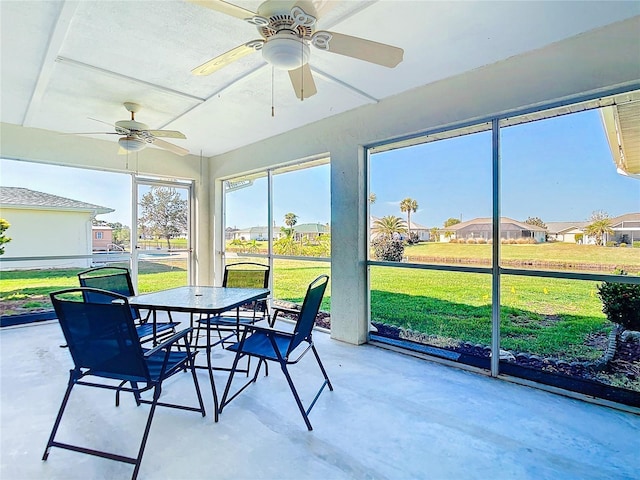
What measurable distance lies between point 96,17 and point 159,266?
425 centimetres

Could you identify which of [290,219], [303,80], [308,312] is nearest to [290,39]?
[303,80]

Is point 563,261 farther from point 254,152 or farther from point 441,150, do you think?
point 254,152

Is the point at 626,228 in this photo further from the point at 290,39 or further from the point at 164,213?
the point at 164,213

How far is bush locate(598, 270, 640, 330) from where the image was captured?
2434mm

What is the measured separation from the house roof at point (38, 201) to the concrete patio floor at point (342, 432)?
2.74 meters

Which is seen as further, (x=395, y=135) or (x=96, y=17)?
(x=395, y=135)

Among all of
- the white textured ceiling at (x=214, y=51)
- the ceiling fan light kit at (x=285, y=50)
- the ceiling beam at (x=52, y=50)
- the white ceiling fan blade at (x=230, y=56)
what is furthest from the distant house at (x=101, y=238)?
the ceiling fan light kit at (x=285, y=50)

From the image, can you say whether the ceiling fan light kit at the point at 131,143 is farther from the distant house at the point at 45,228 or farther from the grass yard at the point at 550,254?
the grass yard at the point at 550,254

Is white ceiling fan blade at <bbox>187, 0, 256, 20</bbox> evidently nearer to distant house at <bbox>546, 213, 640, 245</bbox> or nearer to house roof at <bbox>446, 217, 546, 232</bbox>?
house roof at <bbox>446, 217, 546, 232</bbox>

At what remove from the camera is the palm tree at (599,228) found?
244 centimetres

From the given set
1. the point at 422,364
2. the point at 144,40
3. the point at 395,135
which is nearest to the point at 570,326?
the point at 422,364

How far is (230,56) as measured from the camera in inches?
75.5

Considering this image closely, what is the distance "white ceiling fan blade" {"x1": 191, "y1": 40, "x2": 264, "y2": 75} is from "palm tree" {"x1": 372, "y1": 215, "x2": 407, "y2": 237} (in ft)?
7.62

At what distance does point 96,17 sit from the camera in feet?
6.97
